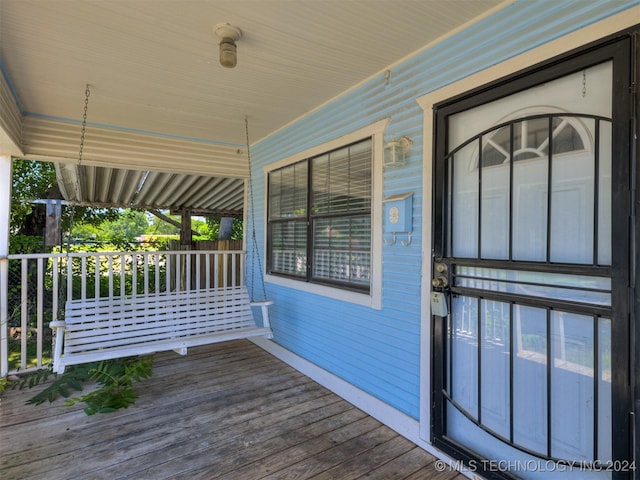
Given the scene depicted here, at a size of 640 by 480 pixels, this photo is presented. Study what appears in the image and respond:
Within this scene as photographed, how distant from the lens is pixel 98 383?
3.25 metres

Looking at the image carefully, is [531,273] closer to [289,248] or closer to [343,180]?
[343,180]

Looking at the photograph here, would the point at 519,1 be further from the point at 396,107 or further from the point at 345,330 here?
the point at 345,330

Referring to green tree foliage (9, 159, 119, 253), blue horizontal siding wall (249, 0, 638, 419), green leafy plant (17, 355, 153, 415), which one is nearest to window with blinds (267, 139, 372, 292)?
blue horizontal siding wall (249, 0, 638, 419)

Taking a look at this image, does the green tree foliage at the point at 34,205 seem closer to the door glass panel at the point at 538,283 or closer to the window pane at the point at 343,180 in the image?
the window pane at the point at 343,180

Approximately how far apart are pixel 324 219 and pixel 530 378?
6.73 ft

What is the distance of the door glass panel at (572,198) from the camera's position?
1593mm

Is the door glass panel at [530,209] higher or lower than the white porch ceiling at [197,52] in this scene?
lower

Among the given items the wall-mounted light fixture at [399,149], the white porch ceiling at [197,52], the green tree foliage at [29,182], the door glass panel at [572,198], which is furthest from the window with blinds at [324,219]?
the green tree foliage at [29,182]

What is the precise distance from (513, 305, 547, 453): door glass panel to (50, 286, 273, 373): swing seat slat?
2206 millimetres

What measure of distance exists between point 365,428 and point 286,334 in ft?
5.04

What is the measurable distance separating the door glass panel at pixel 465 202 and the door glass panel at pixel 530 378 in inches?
17.0

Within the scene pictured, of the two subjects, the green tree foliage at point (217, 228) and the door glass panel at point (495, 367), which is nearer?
the door glass panel at point (495, 367)

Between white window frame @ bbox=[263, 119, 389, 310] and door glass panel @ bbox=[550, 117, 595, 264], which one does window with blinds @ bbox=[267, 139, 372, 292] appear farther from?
door glass panel @ bbox=[550, 117, 595, 264]

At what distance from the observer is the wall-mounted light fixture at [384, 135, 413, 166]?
2.42m
